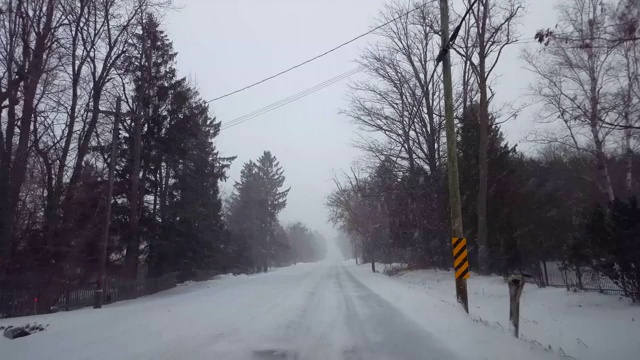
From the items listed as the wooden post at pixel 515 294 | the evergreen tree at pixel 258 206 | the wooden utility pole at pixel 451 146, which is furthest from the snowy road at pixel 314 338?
the evergreen tree at pixel 258 206

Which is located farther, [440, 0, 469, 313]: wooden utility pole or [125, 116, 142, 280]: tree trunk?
[125, 116, 142, 280]: tree trunk

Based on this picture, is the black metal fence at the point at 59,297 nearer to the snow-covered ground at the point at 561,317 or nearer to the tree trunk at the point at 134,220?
the tree trunk at the point at 134,220

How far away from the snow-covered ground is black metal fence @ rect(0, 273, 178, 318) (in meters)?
12.3

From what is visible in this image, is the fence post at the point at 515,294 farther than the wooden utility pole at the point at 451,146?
No

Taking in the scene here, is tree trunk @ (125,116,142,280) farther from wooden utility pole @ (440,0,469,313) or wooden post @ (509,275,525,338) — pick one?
wooden post @ (509,275,525,338)

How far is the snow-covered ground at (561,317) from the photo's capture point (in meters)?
8.81

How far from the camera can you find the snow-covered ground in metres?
8.81

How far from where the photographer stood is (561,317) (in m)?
12.0

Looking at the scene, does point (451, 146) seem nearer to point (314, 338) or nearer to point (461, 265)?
point (461, 265)

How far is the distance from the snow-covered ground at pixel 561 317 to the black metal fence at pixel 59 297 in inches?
483

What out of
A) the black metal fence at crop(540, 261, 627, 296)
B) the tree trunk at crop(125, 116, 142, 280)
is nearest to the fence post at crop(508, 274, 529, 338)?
the black metal fence at crop(540, 261, 627, 296)

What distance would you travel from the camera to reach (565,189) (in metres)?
35.8

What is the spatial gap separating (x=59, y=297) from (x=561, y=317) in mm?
17451

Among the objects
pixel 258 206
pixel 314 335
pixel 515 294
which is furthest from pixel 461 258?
pixel 258 206
